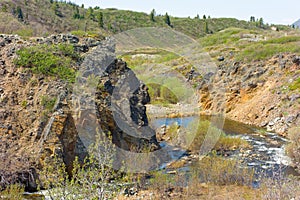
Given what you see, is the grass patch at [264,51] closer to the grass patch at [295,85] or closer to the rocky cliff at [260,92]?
the rocky cliff at [260,92]

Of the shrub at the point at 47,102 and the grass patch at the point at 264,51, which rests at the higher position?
the grass patch at the point at 264,51

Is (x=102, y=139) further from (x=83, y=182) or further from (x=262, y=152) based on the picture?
(x=262, y=152)

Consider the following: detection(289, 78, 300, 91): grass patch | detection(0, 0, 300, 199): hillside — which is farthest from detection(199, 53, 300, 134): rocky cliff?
detection(0, 0, 300, 199): hillside

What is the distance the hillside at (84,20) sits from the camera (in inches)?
2310

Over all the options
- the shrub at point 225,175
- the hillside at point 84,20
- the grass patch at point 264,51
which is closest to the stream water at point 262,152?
the shrub at point 225,175

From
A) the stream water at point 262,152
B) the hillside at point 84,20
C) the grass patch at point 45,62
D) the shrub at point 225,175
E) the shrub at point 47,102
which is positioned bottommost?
the stream water at point 262,152

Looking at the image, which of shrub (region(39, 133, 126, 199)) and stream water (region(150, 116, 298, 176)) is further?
stream water (region(150, 116, 298, 176))

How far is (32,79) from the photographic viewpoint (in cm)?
1319

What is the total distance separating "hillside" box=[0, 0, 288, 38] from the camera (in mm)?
58662

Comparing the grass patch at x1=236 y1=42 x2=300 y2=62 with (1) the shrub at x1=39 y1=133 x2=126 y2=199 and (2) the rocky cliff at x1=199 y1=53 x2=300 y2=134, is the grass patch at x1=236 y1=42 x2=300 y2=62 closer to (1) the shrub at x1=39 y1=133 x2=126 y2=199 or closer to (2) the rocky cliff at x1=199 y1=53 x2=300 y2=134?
(2) the rocky cliff at x1=199 y1=53 x2=300 y2=134

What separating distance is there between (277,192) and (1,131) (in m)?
9.01

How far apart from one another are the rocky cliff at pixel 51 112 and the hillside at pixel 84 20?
29722mm

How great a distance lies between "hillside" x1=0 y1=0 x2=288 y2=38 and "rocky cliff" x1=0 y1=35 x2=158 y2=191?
2972 centimetres

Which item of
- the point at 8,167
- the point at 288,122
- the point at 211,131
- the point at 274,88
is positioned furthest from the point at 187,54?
the point at 8,167
